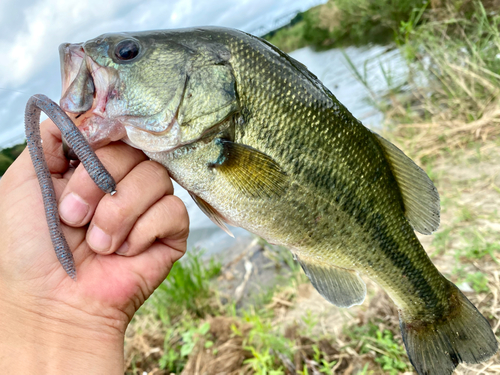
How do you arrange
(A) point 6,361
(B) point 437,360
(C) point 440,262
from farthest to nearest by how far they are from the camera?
(C) point 440,262 → (B) point 437,360 → (A) point 6,361

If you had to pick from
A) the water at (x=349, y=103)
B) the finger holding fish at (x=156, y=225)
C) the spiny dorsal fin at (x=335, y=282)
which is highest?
the finger holding fish at (x=156, y=225)

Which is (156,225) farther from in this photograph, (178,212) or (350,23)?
(350,23)

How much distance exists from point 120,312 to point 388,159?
63.7 inches

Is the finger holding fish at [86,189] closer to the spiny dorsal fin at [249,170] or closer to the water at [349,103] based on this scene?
the spiny dorsal fin at [249,170]

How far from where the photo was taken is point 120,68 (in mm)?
1542

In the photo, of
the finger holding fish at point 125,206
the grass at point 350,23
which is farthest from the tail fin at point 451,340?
the grass at point 350,23

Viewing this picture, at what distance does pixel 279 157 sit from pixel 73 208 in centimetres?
94

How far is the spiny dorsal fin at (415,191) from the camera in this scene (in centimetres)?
194

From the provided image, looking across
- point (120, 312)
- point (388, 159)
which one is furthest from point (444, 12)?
point (120, 312)

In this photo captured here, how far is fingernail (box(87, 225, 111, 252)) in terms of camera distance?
1.52 meters

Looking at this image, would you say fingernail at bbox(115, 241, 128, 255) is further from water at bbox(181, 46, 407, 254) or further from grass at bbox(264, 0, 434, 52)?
grass at bbox(264, 0, 434, 52)

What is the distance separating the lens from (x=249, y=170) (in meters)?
1.64

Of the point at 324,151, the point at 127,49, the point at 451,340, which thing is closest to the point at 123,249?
the point at 127,49

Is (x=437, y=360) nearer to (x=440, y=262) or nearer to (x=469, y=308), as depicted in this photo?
(x=469, y=308)
